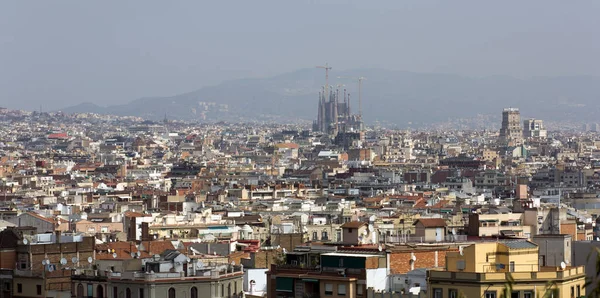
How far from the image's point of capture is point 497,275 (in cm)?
2592

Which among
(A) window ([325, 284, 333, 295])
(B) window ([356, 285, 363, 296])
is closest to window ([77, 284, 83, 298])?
(A) window ([325, 284, 333, 295])

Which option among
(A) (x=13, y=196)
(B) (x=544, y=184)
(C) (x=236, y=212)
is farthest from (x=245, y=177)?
(C) (x=236, y=212)

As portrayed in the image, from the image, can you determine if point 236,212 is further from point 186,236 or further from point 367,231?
point 367,231

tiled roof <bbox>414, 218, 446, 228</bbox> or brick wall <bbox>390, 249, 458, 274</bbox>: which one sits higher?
brick wall <bbox>390, 249, 458, 274</bbox>

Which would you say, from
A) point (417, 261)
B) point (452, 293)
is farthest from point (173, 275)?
point (452, 293)

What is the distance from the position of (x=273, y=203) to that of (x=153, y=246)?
44.0 meters

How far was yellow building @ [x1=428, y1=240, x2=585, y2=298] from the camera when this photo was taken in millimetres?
25797

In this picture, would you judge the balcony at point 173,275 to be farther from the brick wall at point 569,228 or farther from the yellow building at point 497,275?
the brick wall at point 569,228

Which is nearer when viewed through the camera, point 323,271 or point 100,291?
point 323,271

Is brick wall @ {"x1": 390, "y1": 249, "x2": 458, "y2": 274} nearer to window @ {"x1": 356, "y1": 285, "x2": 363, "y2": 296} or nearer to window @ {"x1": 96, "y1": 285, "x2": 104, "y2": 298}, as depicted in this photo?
window @ {"x1": 356, "y1": 285, "x2": 363, "y2": 296}

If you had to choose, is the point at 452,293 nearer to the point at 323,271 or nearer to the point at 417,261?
the point at 323,271

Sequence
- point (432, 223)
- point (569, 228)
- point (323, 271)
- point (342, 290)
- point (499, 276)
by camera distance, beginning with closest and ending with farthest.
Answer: point (499, 276) → point (342, 290) → point (323, 271) → point (432, 223) → point (569, 228)

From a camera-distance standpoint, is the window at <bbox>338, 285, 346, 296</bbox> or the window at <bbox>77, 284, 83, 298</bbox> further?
the window at <bbox>77, 284, 83, 298</bbox>

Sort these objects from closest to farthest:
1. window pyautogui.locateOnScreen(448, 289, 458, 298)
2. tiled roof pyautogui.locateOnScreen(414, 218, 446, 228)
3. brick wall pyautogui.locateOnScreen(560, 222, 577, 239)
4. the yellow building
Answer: the yellow building
window pyautogui.locateOnScreen(448, 289, 458, 298)
tiled roof pyautogui.locateOnScreen(414, 218, 446, 228)
brick wall pyautogui.locateOnScreen(560, 222, 577, 239)
